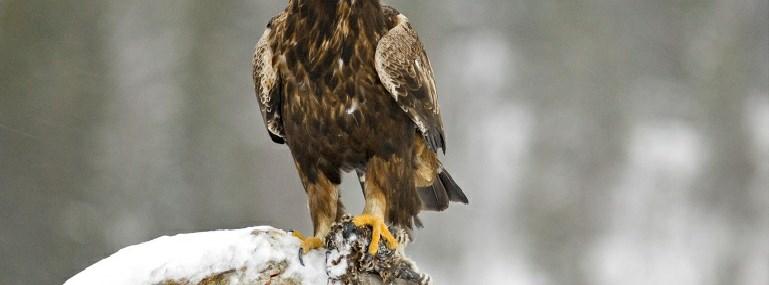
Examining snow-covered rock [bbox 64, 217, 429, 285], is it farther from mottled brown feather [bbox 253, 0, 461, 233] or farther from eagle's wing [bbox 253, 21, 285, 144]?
eagle's wing [bbox 253, 21, 285, 144]

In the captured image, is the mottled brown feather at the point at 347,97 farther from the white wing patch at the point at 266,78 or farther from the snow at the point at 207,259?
the snow at the point at 207,259

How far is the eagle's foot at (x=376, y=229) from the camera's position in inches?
105

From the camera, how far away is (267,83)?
2.85m

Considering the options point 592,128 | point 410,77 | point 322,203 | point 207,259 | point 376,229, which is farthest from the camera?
point 592,128

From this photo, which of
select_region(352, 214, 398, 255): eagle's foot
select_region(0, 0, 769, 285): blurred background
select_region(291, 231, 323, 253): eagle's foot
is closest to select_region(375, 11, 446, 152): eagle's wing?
select_region(352, 214, 398, 255): eagle's foot

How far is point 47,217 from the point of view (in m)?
4.61

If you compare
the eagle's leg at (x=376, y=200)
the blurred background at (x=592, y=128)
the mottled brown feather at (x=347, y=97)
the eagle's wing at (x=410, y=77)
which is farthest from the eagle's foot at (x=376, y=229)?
the blurred background at (x=592, y=128)

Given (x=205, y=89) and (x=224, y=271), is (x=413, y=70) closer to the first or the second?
(x=224, y=271)

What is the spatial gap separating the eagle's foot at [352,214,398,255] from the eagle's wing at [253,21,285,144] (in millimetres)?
471

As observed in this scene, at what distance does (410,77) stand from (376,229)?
1.56 feet

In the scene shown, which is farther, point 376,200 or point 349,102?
point 376,200

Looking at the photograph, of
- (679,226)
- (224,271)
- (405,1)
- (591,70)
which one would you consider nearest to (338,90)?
(224,271)

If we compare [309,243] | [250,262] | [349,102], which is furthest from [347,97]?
[250,262]

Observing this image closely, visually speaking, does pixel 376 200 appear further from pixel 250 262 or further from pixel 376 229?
pixel 250 262
